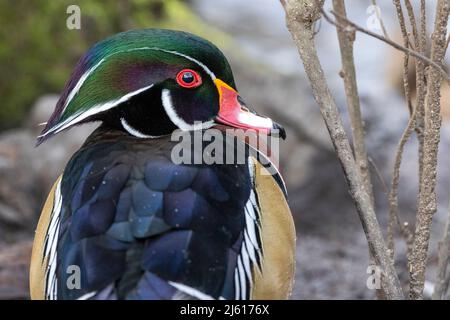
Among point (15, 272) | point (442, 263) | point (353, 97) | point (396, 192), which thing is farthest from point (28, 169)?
point (442, 263)

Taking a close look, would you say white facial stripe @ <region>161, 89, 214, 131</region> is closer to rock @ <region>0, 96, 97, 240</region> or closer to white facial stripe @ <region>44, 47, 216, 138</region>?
white facial stripe @ <region>44, 47, 216, 138</region>

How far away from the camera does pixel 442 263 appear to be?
9.45 feet

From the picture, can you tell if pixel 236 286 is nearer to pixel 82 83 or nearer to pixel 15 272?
pixel 82 83

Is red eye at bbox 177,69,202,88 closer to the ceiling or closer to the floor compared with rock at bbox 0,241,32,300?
closer to the ceiling

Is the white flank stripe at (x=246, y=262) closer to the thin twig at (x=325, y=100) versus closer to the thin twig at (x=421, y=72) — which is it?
the thin twig at (x=325, y=100)

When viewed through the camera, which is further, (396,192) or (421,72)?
(396,192)

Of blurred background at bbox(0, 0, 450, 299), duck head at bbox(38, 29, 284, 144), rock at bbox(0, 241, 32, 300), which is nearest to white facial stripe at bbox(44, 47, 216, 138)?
duck head at bbox(38, 29, 284, 144)

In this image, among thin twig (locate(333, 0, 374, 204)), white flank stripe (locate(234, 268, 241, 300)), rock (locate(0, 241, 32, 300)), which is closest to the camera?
white flank stripe (locate(234, 268, 241, 300))

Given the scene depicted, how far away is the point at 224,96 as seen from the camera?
2.88m

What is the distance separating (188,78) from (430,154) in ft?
2.67

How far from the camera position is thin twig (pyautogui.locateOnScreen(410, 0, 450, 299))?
2.67 m

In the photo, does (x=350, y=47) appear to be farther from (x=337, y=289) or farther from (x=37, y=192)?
(x=37, y=192)

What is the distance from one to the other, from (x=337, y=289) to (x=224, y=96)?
76.5 inches

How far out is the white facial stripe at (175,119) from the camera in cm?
282
